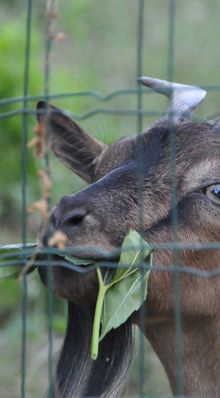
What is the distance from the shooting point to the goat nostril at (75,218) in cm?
453

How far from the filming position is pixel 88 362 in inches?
185

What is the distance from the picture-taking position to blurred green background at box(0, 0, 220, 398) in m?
7.75

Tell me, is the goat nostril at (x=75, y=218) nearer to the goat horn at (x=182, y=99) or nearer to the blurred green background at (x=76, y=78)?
the goat horn at (x=182, y=99)

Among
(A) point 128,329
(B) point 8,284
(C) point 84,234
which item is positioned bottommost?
(B) point 8,284

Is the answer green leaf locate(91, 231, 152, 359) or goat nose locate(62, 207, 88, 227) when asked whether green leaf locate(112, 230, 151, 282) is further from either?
goat nose locate(62, 207, 88, 227)

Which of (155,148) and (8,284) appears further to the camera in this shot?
(8,284)

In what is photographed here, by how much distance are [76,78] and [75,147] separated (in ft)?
15.0

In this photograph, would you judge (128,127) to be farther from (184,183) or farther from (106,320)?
(106,320)

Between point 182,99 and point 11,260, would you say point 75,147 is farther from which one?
point 11,260

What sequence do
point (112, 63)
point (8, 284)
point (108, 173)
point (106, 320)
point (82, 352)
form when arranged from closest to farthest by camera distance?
point (106, 320) < point (82, 352) < point (108, 173) < point (8, 284) < point (112, 63)

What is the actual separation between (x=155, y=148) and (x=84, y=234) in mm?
710

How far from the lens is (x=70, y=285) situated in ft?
15.0

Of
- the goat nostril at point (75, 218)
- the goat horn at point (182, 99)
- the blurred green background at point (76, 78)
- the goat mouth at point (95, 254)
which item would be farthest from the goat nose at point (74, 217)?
the blurred green background at point (76, 78)

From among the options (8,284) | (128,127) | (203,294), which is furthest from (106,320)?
(128,127)
